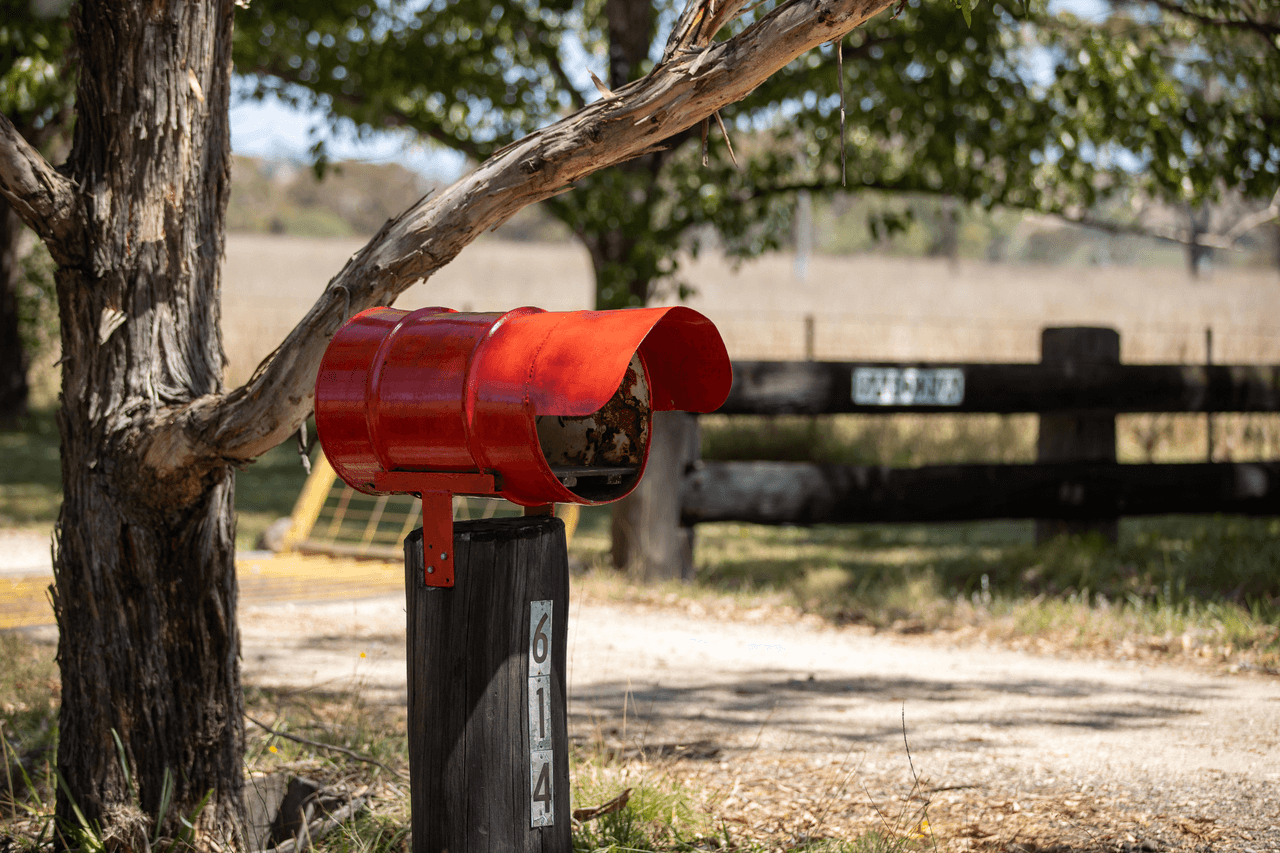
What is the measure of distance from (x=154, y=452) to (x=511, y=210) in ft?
3.46

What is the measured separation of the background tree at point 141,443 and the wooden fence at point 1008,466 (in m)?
3.88

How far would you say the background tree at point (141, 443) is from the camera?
2.84 meters

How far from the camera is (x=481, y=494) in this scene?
2.24 metres

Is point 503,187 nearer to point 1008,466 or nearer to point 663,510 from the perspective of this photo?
point 663,510

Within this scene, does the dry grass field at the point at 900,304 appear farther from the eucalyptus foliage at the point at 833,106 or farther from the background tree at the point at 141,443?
the background tree at the point at 141,443

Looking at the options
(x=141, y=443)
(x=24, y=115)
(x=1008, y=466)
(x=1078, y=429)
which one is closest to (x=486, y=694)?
(x=141, y=443)

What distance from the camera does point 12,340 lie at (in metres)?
15.5

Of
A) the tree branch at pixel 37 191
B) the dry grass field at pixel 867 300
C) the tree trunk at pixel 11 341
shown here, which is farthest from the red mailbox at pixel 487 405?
the tree trunk at pixel 11 341

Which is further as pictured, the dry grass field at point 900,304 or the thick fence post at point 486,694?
the dry grass field at point 900,304

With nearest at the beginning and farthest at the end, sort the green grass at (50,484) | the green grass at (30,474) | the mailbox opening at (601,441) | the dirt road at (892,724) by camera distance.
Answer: the mailbox opening at (601,441)
the dirt road at (892,724)
the green grass at (50,484)
the green grass at (30,474)

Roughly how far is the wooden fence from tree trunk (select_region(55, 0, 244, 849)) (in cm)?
390

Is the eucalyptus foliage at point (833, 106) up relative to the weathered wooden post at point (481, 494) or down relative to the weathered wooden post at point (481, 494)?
up

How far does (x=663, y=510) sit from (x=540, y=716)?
14.4 feet

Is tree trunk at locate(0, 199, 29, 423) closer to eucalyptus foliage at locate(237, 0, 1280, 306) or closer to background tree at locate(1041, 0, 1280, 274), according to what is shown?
eucalyptus foliage at locate(237, 0, 1280, 306)
